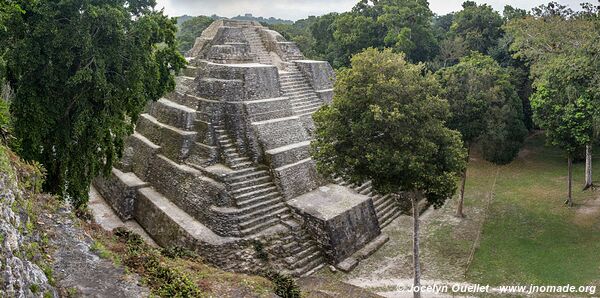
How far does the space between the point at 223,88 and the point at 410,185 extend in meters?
6.71

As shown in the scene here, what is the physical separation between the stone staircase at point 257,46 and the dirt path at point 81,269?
554 inches

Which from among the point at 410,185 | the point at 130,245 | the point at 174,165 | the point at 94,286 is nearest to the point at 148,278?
the point at 94,286

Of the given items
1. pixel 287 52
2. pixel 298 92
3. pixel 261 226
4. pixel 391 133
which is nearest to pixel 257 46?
pixel 287 52

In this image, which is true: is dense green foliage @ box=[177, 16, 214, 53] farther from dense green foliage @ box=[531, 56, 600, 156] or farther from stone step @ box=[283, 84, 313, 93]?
dense green foliage @ box=[531, 56, 600, 156]

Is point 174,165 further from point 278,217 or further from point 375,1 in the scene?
point 375,1

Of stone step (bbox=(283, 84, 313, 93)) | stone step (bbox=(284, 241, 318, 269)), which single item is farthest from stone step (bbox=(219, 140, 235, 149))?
stone step (bbox=(283, 84, 313, 93))

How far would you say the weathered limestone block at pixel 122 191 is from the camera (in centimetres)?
1335

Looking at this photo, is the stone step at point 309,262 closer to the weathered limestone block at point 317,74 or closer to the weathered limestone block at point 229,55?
the weathered limestone block at point 229,55

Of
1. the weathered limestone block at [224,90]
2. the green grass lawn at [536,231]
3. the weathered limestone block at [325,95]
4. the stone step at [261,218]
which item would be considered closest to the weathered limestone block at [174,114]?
the weathered limestone block at [224,90]

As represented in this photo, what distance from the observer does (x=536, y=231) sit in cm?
1344

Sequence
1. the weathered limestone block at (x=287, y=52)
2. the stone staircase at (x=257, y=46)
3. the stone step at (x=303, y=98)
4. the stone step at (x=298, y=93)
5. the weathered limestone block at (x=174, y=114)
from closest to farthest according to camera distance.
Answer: the weathered limestone block at (x=174, y=114) < the stone step at (x=303, y=98) < the stone step at (x=298, y=93) < the stone staircase at (x=257, y=46) < the weathered limestone block at (x=287, y=52)

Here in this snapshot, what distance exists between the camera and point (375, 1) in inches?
1249

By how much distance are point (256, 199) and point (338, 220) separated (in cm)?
230

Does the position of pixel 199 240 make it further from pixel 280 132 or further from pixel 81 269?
pixel 81 269
